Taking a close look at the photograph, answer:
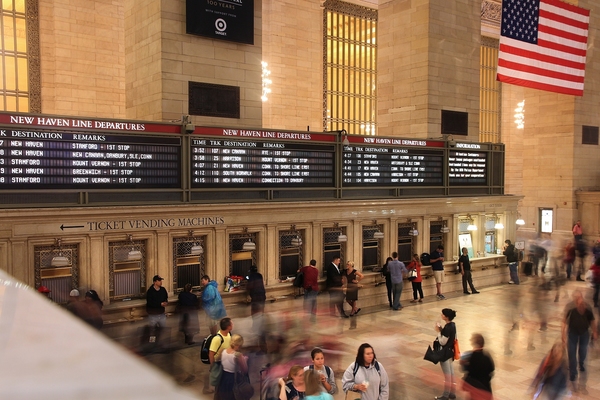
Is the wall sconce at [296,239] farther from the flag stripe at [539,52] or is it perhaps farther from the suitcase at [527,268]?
the suitcase at [527,268]

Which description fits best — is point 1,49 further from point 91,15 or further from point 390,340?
point 390,340

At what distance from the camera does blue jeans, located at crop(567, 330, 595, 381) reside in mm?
8125

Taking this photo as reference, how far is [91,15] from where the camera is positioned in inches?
658

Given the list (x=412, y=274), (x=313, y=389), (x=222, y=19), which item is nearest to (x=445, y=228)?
(x=412, y=274)

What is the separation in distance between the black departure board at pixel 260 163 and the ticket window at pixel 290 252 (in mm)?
1137

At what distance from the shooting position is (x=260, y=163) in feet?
38.1

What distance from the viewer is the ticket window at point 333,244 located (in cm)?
1280

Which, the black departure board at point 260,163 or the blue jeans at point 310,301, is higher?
the black departure board at point 260,163

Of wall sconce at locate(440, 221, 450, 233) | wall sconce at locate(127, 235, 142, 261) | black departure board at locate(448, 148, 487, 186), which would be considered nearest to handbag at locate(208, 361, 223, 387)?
wall sconce at locate(127, 235, 142, 261)

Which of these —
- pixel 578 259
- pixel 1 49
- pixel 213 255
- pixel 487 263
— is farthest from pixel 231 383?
pixel 578 259

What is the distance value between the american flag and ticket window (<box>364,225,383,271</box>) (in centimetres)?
589

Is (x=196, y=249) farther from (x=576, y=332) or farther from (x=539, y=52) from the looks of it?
(x=539, y=52)

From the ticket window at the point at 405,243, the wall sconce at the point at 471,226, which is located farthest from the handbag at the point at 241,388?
the wall sconce at the point at 471,226

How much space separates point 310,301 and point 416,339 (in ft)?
7.60
